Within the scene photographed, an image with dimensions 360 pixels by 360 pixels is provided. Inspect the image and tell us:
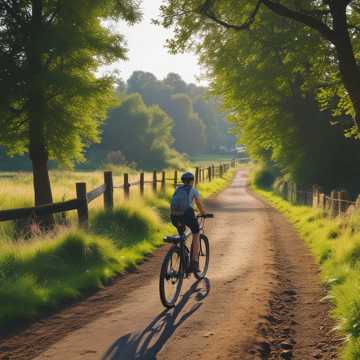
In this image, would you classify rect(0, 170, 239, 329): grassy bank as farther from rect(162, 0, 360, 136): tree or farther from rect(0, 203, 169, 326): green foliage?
rect(162, 0, 360, 136): tree

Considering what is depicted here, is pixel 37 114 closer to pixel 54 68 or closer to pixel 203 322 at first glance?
pixel 54 68

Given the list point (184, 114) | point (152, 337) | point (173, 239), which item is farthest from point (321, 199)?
point (184, 114)

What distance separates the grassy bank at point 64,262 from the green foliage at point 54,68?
2.75 meters

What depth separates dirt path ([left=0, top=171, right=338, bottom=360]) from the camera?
5504 mm

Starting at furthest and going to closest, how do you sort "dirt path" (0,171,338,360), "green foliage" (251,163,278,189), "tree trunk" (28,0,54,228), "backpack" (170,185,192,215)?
"green foliage" (251,163,278,189) → "tree trunk" (28,0,54,228) → "backpack" (170,185,192,215) → "dirt path" (0,171,338,360)

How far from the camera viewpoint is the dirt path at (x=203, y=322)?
18.1 ft

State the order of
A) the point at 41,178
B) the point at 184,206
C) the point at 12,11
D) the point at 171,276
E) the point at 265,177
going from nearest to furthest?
the point at 171,276 < the point at 184,206 < the point at 12,11 < the point at 41,178 < the point at 265,177

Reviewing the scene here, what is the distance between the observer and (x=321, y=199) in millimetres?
17000

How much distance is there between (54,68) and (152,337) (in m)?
9.56

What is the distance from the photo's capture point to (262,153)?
35312 millimetres

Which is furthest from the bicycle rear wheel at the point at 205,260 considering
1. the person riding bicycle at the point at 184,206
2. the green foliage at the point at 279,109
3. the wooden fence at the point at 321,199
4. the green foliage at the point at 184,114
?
the green foliage at the point at 184,114

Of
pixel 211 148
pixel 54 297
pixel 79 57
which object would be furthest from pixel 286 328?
pixel 211 148

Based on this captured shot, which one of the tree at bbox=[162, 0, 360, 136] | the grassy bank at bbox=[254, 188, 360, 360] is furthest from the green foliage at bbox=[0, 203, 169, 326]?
the tree at bbox=[162, 0, 360, 136]

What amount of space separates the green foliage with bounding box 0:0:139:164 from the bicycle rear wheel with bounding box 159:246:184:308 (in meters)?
6.60
